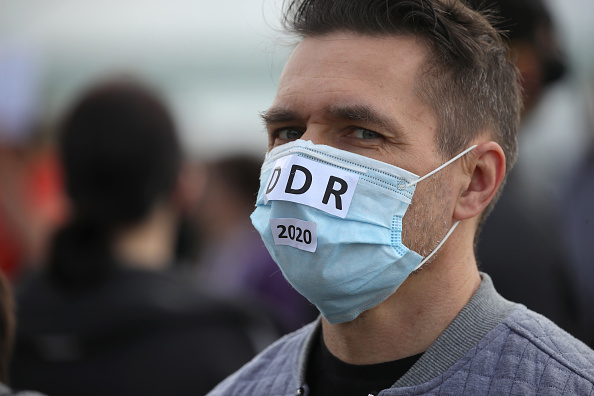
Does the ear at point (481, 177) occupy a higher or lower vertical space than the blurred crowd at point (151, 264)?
higher

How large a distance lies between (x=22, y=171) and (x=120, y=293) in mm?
3456

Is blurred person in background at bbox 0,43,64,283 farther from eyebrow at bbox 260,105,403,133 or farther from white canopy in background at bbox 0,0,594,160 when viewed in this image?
eyebrow at bbox 260,105,403,133

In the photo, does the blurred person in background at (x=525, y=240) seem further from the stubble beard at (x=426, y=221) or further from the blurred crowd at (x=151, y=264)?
the stubble beard at (x=426, y=221)

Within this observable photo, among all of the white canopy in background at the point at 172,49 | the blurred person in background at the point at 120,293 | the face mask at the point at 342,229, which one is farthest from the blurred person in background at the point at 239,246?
the white canopy in background at the point at 172,49

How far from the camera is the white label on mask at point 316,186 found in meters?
2.44

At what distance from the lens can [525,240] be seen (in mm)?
3605

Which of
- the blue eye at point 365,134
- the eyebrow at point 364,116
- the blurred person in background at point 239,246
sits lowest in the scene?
the blurred person in background at point 239,246

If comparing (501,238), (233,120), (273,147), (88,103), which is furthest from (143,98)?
(233,120)

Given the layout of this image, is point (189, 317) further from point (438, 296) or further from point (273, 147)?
point (438, 296)

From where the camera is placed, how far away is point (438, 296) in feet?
8.27

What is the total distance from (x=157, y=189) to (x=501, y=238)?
1.64 metres

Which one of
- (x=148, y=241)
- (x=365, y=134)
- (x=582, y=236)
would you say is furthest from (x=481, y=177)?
(x=148, y=241)

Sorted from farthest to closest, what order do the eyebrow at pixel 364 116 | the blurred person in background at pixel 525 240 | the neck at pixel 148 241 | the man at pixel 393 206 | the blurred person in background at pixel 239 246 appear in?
the blurred person in background at pixel 239 246 < the neck at pixel 148 241 < the blurred person in background at pixel 525 240 < the eyebrow at pixel 364 116 < the man at pixel 393 206

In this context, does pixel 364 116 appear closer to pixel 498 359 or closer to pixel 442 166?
pixel 442 166
